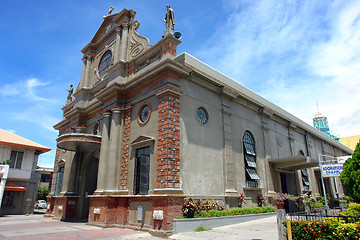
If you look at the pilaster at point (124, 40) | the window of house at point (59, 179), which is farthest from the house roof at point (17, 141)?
Result: the pilaster at point (124, 40)

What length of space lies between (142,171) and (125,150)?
2.24 meters

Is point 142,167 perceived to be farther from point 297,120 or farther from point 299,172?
point 297,120

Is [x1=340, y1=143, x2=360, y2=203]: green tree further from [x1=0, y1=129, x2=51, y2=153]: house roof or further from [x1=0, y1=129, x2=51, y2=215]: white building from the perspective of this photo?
[x1=0, y1=129, x2=51, y2=153]: house roof

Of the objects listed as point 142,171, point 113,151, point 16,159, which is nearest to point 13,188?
point 16,159

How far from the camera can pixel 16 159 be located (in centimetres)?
3053

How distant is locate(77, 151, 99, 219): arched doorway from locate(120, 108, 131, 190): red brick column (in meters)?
5.18

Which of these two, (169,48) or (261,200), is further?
(261,200)

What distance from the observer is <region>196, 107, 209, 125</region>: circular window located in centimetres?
1642

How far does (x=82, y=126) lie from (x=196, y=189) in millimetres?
12647

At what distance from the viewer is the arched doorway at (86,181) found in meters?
21.2

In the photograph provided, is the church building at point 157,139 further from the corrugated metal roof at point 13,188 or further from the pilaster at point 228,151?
the corrugated metal roof at point 13,188

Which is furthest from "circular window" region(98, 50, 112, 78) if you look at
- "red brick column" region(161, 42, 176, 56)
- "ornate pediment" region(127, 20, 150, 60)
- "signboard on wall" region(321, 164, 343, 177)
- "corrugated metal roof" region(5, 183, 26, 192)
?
"signboard on wall" region(321, 164, 343, 177)

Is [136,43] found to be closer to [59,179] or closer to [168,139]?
[168,139]

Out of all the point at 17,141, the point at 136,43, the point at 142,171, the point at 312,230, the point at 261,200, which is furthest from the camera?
the point at 17,141
